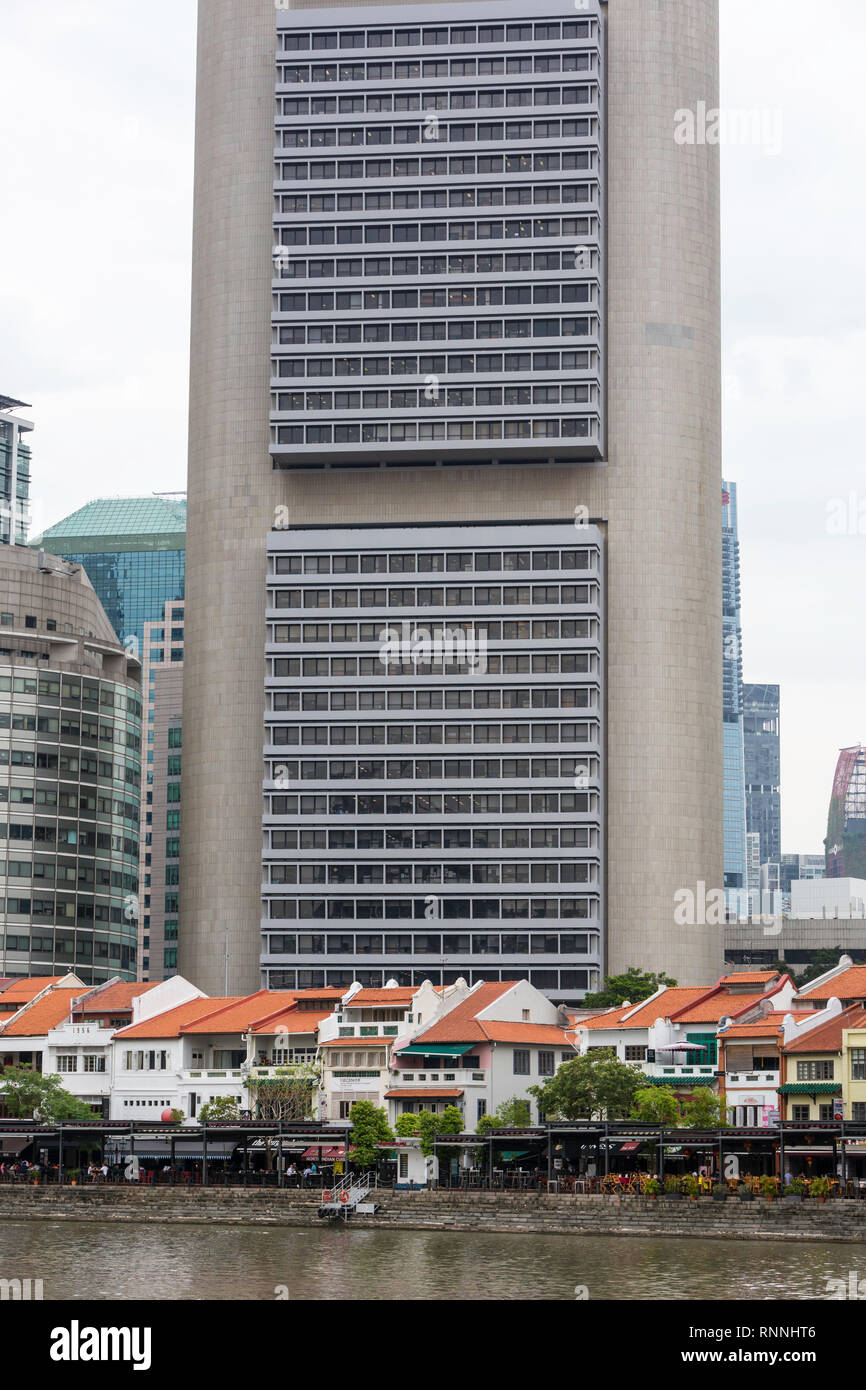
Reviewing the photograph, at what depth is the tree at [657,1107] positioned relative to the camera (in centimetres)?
13938

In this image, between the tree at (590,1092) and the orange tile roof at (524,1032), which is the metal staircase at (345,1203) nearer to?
the tree at (590,1092)

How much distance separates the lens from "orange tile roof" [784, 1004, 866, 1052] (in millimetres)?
142125

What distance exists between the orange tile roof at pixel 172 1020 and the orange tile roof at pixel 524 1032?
954 inches

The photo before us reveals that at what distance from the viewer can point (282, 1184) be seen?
141 metres

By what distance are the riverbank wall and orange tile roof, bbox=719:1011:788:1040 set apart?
2503cm

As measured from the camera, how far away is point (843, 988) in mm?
155750

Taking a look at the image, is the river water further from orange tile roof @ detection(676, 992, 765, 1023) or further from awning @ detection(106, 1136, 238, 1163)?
orange tile roof @ detection(676, 992, 765, 1023)

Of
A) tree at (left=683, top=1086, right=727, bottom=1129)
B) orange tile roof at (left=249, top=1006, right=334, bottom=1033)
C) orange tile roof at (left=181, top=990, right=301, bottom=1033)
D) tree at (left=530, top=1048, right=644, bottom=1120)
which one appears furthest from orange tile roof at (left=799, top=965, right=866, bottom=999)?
orange tile roof at (left=181, top=990, right=301, bottom=1033)

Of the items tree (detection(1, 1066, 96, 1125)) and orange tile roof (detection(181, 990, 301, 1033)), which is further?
orange tile roof (detection(181, 990, 301, 1033))

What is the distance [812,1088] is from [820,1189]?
19113 mm

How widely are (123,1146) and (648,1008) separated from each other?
41849 millimetres
